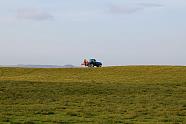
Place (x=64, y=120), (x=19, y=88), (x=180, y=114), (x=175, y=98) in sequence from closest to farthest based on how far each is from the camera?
(x=64, y=120) → (x=180, y=114) → (x=175, y=98) → (x=19, y=88)

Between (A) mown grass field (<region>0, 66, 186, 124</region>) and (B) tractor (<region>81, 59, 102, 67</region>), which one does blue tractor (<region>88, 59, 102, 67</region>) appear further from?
(A) mown grass field (<region>0, 66, 186, 124</region>)

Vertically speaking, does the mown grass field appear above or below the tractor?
below

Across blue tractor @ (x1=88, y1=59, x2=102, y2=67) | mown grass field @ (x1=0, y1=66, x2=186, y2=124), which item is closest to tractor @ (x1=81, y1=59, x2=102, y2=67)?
blue tractor @ (x1=88, y1=59, x2=102, y2=67)

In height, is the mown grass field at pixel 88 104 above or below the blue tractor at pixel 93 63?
below

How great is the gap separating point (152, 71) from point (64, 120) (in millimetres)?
40348

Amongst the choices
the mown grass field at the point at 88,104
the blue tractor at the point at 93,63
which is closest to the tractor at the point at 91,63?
the blue tractor at the point at 93,63

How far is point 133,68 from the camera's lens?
63.0 m

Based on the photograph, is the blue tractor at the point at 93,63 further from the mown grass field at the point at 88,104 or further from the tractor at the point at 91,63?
the mown grass field at the point at 88,104

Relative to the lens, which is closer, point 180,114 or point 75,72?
point 180,114

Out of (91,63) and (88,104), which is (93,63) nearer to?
(91,63)

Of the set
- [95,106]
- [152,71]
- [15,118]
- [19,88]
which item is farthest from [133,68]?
[15,118]

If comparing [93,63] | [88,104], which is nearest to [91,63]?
[93,63]

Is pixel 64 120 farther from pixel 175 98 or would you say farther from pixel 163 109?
pixel 175 98

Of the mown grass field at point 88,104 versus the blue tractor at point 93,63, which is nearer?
the mown grass field at point 88,104
